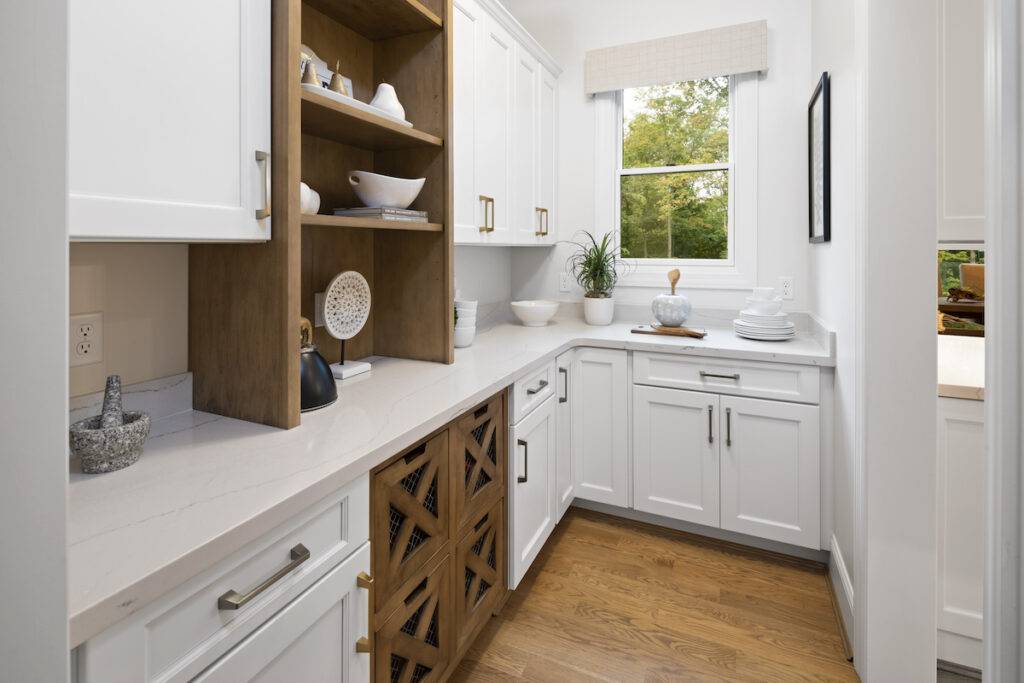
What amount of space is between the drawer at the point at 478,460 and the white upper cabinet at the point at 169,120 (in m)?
0.73

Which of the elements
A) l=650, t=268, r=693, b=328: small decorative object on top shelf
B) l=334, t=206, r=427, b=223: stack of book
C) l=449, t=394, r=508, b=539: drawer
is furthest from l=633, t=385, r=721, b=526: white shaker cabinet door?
l=334, t=206, r=427, b=223: stack of book

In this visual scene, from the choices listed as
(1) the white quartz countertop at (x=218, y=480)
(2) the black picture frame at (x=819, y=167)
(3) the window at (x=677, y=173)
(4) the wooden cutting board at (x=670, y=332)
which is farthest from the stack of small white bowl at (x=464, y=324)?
(2) the black picture frame at (x=819, y=167)

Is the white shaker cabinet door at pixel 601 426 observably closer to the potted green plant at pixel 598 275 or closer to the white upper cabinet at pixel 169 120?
the potted green plant at pixel 598 275

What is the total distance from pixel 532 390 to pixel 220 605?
1.31 m

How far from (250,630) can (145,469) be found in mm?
370

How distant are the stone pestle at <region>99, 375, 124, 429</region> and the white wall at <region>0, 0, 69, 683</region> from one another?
644mm

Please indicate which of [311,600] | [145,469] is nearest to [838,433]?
[311,600]

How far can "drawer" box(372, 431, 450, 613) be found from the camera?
1136 mm

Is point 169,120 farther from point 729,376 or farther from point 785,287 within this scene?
point 785,287

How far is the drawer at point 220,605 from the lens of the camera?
644 mm

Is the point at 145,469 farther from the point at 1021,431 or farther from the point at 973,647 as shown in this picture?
the point at 973,647

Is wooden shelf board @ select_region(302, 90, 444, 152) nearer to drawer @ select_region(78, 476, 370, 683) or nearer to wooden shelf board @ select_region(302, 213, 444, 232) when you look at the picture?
wooden shelf board @ select_region(302, 213, 444, 232)

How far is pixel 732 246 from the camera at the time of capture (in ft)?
9.04

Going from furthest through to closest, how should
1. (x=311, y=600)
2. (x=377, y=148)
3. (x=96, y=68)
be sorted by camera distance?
(x=377, y=148), (x=311, y=600), (x=96, y=68)
